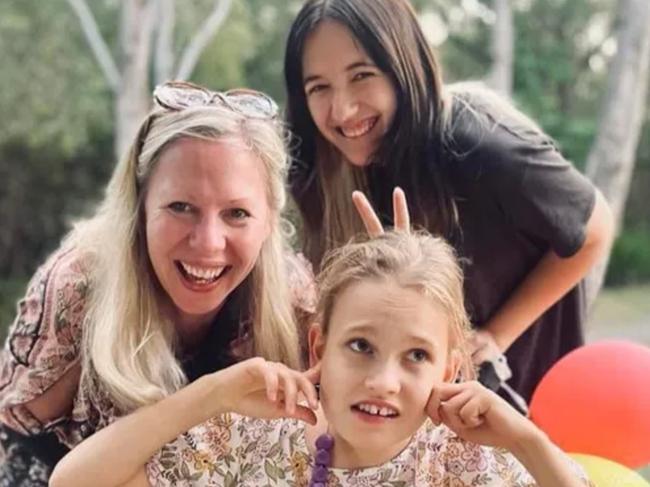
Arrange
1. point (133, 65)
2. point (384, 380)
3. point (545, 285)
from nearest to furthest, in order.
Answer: point (384, 380) → point (545, 285) → point (133, 65)

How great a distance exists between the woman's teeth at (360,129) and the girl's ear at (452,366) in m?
0.63

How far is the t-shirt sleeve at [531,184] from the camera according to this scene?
190 cm

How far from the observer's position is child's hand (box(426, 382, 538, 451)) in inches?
55.2

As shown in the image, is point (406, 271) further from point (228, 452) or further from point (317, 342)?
point (228, 452)

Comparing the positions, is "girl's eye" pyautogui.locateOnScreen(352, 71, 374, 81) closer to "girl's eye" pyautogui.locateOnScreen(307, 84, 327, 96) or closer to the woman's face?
"girl's eye" pyautogui.locateOnScreen(307, 84, 327, 96)

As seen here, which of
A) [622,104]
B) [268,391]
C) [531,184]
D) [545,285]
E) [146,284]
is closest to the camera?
[268,391]

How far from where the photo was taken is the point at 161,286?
68.7 inches

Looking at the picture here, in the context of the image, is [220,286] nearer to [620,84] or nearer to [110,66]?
[620,84]

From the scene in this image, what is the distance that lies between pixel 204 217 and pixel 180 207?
0.05 metres

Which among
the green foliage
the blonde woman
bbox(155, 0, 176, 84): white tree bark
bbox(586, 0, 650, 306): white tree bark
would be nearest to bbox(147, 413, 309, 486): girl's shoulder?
the blonde woman

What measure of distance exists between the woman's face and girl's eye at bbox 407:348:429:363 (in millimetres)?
395

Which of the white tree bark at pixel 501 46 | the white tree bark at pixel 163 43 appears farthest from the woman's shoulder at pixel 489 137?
the white tree bark at pixel 163 43

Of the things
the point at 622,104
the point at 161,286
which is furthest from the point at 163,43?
the point at 161,286

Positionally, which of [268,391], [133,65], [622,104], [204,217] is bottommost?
[268,391]
